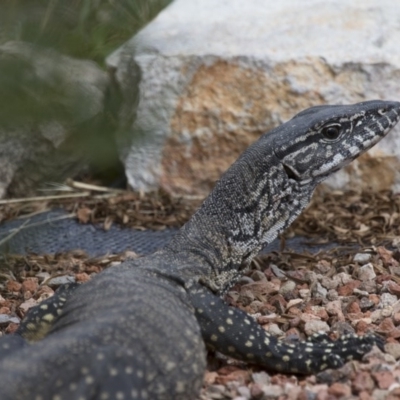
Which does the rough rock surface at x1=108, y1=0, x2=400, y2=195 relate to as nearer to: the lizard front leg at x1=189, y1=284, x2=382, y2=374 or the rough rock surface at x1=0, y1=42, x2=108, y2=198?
the lizard front leg at x1=189, y1=284, x2=382, y2=374

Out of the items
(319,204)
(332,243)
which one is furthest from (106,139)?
(319,204)

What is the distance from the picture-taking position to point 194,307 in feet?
16.0

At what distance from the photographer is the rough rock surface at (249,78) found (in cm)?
828

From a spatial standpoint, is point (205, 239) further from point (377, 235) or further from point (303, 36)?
point (303, 36)

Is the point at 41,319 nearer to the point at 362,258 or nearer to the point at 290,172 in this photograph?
the point at 290,172

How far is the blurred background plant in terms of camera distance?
2545 millimetres

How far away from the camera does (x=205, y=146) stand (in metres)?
8.57

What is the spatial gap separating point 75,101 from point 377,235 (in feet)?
16.5

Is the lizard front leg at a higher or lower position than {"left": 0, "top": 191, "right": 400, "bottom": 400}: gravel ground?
higher

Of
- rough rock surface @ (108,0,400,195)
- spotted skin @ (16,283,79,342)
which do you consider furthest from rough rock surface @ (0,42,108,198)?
rough rock surface @ (108,0,400,195)

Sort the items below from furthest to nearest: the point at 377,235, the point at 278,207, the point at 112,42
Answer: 1. the point at 377,235
2. the point at 278,207
3. the point at 112,42

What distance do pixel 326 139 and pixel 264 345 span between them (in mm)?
1793

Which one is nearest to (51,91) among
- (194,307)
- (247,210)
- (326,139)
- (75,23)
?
(75,23)

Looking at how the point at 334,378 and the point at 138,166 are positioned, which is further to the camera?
the point at 138,166
